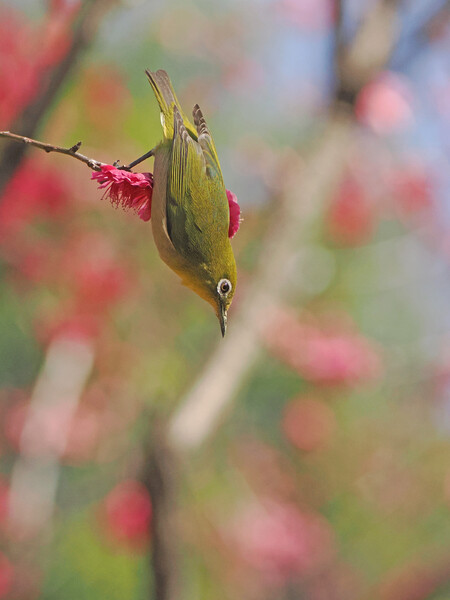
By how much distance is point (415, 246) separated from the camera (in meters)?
5.25

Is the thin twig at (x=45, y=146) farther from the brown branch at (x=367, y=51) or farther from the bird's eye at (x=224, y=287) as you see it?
the brown branch at (x=367, y=51)

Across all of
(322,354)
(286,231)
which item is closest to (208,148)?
(286,231)

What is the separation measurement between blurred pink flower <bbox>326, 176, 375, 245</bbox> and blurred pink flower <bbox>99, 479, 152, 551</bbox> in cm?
261

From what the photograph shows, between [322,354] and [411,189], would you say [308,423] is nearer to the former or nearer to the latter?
[322,354]

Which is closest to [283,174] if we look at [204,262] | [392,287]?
[392,287]

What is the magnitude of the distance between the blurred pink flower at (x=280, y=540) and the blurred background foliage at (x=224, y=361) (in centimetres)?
2

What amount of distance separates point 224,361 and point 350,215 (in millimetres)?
2520

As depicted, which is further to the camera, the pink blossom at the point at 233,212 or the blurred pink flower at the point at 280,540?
the blurred pink flower at the point at 280,540

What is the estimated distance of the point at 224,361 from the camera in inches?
123

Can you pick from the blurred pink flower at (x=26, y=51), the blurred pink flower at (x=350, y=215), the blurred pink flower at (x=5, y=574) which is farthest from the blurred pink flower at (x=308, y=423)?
the blurred pink flower at (x=26, y=51)

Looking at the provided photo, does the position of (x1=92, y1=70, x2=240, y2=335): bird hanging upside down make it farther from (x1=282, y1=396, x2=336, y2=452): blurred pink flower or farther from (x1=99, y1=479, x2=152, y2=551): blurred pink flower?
Result: (x1=282, y1=396, x2=336, y2=452): blurred pink flower

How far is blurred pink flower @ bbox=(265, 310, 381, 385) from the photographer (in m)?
4.60

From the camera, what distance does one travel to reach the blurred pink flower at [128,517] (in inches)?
150

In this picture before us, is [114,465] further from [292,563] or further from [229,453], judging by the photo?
[292,563]
